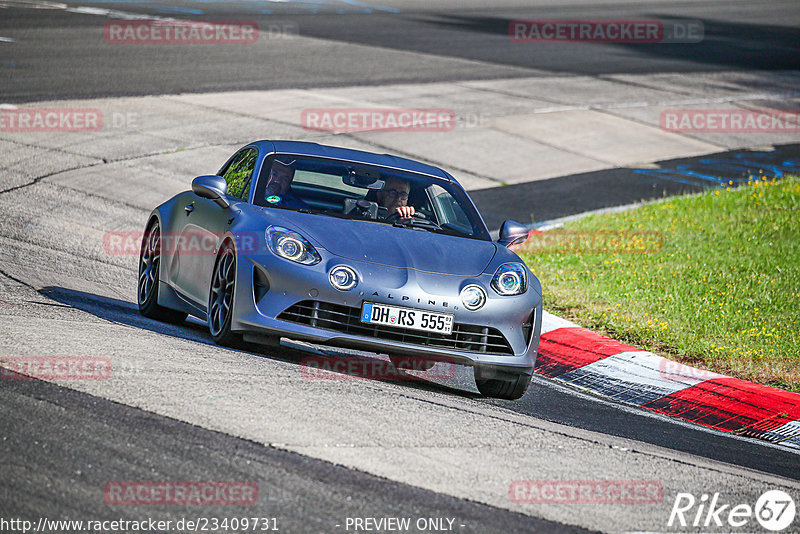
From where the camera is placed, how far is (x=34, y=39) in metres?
23.2

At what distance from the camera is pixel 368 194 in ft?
27.1

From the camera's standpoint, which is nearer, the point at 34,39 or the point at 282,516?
the point at 282,516

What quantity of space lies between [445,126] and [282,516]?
1530 centimetres

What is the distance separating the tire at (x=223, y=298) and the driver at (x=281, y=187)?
2.10 ft

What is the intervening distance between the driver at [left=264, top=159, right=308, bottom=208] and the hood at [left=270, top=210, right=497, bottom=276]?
365 millimetres

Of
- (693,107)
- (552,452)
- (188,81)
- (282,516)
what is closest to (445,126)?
(188,81)

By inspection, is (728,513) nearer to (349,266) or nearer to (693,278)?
(349,266)

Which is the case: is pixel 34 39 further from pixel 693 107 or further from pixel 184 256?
pixel 184 256

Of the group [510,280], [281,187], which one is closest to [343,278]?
[510,280]

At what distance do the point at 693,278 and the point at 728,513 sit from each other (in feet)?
Result: 21.6

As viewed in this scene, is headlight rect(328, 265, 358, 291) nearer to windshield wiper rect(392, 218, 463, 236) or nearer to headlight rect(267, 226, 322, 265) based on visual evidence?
headlight rect(267, 226, 322, 265)

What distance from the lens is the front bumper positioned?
22.2ft

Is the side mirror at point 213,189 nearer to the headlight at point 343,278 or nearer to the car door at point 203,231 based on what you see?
the car door at point 203,231

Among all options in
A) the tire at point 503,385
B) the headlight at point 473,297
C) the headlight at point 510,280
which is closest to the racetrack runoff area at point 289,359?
the tire at point 503,385
